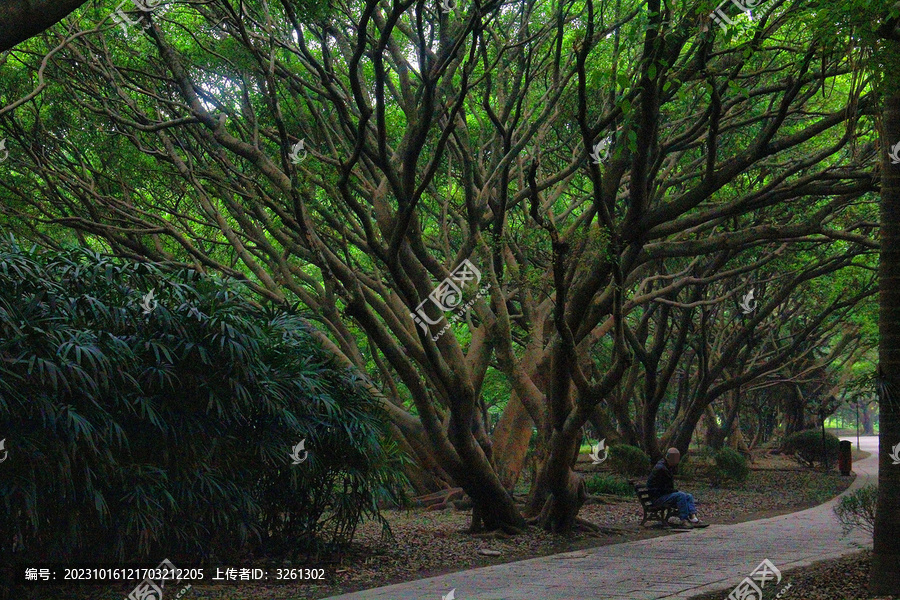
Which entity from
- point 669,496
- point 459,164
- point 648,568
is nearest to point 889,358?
point 648,568

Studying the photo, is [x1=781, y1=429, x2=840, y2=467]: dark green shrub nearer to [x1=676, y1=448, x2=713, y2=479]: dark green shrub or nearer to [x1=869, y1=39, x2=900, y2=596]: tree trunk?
[x1=676, y1=448, x2=713, y2=479]: dark green shrub

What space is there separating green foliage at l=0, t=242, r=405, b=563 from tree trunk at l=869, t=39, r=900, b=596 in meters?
5.15

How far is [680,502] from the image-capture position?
541 inches

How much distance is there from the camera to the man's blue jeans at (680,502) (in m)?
13.6

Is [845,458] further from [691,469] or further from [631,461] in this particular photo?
[631,461]

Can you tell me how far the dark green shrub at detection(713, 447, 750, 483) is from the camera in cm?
2225

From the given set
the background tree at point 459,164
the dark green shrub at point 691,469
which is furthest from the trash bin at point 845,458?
the background tree at point 459,164

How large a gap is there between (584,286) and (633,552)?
3.27 m

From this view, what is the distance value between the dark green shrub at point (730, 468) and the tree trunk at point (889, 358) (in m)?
15.1

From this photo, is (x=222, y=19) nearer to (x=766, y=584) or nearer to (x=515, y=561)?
(x=515, y=561)

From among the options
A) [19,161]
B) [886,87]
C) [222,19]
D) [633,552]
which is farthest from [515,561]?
[19,161]

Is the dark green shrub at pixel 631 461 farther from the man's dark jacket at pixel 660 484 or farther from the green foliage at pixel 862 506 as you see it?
the green foliage at pixel 862 506

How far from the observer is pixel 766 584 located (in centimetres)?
832

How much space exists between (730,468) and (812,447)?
9479 mm
